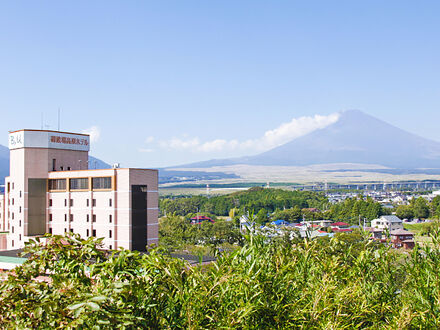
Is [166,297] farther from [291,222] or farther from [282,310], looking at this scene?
[291,222]

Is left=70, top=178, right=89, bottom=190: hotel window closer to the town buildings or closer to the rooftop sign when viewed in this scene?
the rooftop sign

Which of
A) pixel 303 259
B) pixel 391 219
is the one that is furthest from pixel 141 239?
pixel 391 219

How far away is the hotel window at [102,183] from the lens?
32.1 meters

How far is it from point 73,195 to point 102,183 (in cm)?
289

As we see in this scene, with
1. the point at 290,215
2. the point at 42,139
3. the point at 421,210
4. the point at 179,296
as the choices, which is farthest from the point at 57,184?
the point at 421,210

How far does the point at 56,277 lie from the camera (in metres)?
6.47

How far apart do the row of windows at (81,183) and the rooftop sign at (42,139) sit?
8.55 feet

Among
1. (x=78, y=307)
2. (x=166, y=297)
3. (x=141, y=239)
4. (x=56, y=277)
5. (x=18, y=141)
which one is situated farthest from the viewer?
(x=18, y=141)

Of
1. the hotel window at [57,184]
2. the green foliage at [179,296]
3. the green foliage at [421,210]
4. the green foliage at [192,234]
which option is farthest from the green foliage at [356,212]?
the green foliage at [179,296]

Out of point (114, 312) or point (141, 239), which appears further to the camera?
point (141, 239)

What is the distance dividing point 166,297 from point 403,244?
5097cm

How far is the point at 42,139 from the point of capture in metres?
→ 34.6

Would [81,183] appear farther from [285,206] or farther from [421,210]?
[285,206]

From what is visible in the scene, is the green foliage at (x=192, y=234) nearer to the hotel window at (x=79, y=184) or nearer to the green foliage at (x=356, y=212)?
the hotel window at (x=79, y=184)
